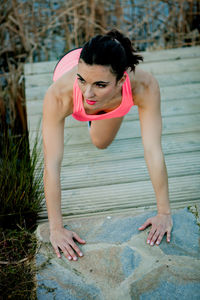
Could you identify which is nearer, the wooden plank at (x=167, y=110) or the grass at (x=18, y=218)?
the grass at (x=18, y=218)

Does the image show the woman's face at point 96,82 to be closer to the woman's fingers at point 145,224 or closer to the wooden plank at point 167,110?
the woman's fingers at point 145,224

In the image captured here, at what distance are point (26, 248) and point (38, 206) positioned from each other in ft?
0.83

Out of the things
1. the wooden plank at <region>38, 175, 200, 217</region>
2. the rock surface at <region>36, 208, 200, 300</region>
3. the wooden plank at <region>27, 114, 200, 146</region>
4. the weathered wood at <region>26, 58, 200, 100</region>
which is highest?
the weathered wood at <region>26, 58, 200, 100</region>

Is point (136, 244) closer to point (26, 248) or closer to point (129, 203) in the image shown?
point (129, 203)

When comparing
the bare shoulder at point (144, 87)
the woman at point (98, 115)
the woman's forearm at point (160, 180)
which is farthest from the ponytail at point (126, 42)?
the woman's forearm at point (160, 180)

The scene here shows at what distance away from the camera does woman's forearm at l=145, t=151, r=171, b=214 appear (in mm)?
1800

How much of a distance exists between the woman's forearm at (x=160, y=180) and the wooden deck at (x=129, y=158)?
0.63ft

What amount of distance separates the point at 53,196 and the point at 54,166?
0.15m

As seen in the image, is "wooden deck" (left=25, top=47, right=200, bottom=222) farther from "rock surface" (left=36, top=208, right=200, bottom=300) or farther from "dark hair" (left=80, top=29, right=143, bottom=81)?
"dark hair" (left=80, top=29, right=143, bottom=81)

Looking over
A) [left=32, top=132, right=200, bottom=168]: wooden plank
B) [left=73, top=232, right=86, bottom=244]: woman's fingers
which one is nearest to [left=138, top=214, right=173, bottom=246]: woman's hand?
[left=73, top=232, right=86, bottom=244]: woman's fingers

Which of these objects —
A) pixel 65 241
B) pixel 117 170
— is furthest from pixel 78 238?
pixel 117 170

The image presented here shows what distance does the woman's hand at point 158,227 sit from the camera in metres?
1.72

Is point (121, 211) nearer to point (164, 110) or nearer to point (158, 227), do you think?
point (158, 227)

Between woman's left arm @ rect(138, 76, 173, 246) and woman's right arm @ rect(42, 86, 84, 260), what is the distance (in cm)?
39
